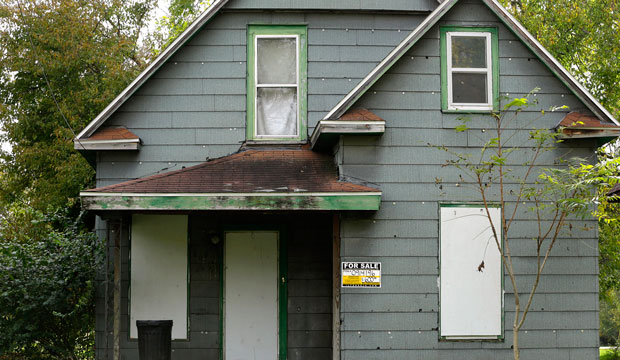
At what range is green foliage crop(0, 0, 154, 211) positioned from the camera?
15516mm

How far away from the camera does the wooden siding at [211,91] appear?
9531 millimetres

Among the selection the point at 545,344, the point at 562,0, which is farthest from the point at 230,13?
the point at 562,0

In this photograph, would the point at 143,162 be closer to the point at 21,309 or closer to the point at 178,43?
the point at 178,43

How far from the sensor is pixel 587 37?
13859 millimetres

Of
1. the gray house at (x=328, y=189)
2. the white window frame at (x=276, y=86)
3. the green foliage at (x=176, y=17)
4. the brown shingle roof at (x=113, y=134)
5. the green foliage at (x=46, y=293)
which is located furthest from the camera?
the green foliage at (x=176, y=17)

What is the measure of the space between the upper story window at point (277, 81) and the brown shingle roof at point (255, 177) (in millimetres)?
429

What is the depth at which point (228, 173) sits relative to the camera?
8523 mm

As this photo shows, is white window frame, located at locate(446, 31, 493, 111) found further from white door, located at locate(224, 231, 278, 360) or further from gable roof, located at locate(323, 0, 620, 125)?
white door, located at locate(224, 231, 278, 360)

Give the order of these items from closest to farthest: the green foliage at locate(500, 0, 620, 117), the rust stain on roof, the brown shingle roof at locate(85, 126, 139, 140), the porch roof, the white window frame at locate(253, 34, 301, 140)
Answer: the porch roof, the rust stain on roof, the brown shingle roof at locate(85, 126, 139, 140), the white window frame at locate(253, 34, 301, 140), the green foliage at locate(500, 0, 620, 117)

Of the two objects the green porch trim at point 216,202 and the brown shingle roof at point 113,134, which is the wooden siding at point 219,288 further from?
the green porch trim at point 216,202

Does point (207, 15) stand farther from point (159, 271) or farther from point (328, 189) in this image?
point (159, 271)

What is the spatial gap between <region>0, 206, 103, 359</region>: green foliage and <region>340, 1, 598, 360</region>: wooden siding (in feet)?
12.9

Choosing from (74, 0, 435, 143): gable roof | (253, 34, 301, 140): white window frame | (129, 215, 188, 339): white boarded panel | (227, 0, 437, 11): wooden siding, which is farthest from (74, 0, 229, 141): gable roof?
(129, 215, 188, 339): white boarded panel

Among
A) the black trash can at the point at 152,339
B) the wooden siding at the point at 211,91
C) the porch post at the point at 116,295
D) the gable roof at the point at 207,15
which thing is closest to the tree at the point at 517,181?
the wooden siding at the point at 211,91
